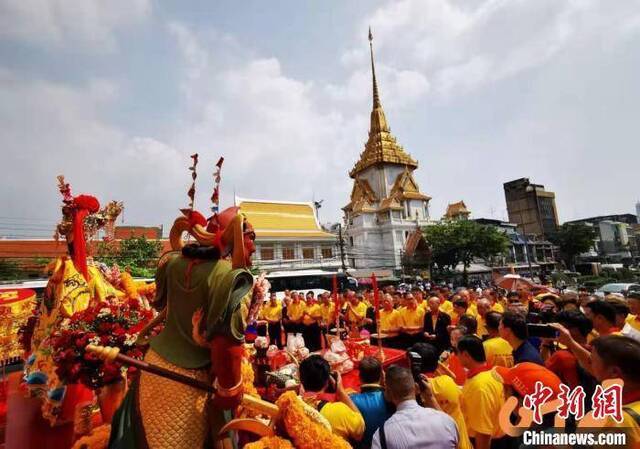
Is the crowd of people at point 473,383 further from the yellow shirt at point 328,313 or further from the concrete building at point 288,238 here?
the concrete building at point 288,238

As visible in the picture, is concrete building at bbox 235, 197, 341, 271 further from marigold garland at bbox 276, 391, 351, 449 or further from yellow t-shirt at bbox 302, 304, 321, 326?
marigold garland at bbox 276, 391, 351, 449

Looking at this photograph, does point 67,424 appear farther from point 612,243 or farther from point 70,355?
point 612,243

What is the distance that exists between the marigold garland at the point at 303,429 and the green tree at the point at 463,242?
29893 mm

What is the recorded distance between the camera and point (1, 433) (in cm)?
416

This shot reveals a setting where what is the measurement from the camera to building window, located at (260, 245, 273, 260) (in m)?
28.2

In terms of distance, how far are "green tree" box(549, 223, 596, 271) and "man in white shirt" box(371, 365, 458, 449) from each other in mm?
52762

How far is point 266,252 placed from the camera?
93.1 feet

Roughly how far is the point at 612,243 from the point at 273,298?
2934 inches

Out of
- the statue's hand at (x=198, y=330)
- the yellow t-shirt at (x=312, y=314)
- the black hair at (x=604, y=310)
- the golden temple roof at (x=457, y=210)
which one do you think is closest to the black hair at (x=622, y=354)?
the statue's hand at (x=198, y=330)

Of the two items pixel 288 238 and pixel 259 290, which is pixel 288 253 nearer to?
pixel 288 238

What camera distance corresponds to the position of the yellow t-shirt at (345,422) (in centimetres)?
204

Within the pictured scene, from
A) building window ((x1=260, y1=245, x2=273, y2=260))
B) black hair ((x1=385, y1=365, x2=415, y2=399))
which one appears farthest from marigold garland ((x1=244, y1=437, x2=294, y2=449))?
building window ((x1=260, y1=245, x2=273, y2=260))

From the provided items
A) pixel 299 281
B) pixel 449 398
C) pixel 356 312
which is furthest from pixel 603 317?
pixel 299 281

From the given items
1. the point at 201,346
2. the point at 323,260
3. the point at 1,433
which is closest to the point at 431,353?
the point at 201,346
